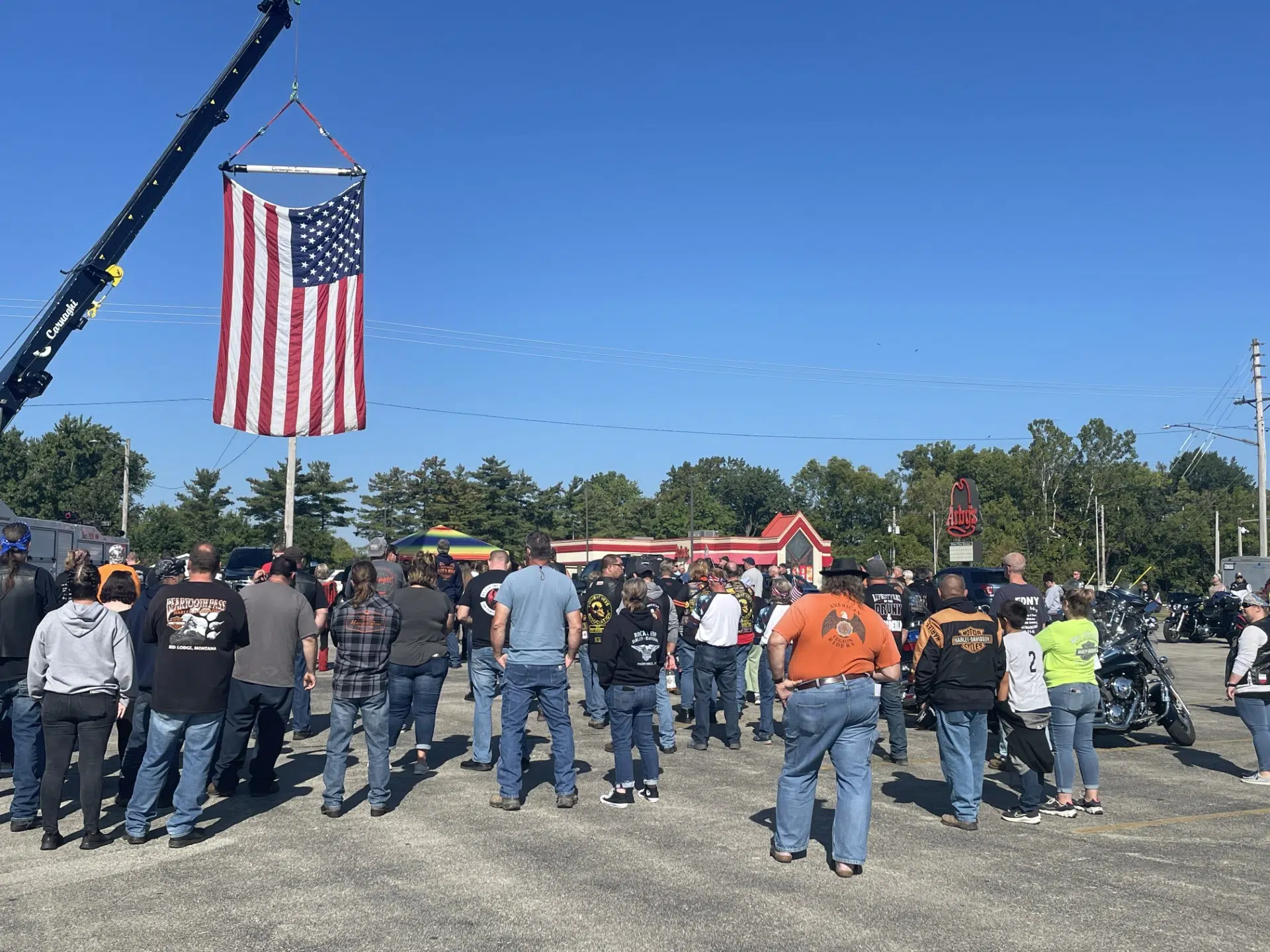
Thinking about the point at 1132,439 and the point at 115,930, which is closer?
the point at 115,930

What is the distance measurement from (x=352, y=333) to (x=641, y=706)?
42.8 ft

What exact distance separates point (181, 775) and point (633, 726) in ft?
11.0

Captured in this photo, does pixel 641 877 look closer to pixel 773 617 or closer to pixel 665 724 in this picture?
pixel 665 724

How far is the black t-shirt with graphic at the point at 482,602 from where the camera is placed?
32.9 feet

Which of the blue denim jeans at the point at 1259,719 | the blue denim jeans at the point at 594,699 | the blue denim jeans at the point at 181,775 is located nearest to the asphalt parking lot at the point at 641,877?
the blue denim jeans at the point at 181,775

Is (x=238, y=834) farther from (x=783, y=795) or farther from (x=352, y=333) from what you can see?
(x=352, y=333)

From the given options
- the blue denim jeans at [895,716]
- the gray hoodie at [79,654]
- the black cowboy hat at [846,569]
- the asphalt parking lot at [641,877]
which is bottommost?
the asphalt parking lot at [641,877]

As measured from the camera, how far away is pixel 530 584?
27.2ft

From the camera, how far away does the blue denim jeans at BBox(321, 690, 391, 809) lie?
771 centimetres

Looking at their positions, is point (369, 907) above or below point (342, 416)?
below

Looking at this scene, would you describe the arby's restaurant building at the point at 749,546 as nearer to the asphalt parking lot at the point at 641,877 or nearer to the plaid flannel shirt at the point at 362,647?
the asphalt parking lot at the point at 641,877

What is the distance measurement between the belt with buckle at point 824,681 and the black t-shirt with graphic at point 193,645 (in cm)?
379

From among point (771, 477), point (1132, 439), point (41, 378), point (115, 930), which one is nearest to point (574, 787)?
point (115, 930)

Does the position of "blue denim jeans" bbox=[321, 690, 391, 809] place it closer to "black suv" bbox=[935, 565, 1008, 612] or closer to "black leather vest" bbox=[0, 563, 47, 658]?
"black leather vest" bbox=[0, 563, 47, 658]
